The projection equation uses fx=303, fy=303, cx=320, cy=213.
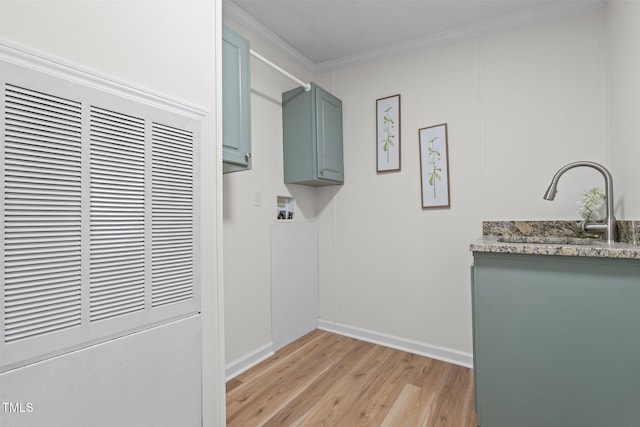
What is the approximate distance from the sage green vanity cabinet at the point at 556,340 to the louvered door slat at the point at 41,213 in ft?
5.38

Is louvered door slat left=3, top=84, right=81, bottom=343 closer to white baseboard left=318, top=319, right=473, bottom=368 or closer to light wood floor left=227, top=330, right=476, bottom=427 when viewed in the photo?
light wood floor left=227, top=330, right=476, bottom=427

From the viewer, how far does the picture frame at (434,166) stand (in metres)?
2.41

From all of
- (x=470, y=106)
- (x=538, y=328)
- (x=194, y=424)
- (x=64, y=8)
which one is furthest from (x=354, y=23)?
(x=194, y=424)

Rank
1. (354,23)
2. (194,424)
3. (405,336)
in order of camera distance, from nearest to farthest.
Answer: (194,424) < (354,23) < (405,336)

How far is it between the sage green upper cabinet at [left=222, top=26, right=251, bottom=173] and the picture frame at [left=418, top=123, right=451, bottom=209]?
4.73 ft

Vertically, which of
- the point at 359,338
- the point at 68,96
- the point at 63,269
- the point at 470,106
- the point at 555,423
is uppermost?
the point at 470,106

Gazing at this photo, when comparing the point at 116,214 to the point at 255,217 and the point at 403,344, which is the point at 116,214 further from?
the point at 403,344

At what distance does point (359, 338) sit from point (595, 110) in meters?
2.44

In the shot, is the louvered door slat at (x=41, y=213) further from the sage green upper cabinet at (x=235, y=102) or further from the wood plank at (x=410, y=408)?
the wood plank at (x=410, y=408)

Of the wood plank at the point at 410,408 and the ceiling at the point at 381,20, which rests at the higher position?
the ceiling at the point at 381,20

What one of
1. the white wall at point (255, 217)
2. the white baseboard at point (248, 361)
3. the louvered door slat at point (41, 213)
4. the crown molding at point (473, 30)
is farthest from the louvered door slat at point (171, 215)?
the crown molding at point (473, 30)

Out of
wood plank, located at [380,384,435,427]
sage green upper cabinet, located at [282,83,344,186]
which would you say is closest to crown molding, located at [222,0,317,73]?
sage green upper cabinet, located at [282,83,344,186]

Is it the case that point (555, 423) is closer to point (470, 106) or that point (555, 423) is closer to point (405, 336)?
point (405, 336)

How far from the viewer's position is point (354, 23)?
2.30m
